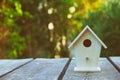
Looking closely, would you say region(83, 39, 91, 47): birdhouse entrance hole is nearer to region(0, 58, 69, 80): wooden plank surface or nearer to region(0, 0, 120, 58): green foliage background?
region(0, 58, 69, 80): wooden plank surface

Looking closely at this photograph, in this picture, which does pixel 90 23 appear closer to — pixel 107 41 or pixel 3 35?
pixel 107 41

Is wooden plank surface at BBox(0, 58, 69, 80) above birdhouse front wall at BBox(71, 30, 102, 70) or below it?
below

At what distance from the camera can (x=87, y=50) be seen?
1.63 m

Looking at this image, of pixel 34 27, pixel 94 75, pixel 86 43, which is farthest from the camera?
pixel 34 27

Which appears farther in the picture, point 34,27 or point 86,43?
point 34,27

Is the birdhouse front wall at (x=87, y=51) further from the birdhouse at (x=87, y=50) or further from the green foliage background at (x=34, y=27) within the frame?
the green foliage background at (x=34, y=27)

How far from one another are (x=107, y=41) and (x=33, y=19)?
10.7 feet

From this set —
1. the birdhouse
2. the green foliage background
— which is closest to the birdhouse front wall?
the birdhouse

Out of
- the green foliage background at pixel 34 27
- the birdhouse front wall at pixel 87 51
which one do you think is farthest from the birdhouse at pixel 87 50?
the green foliage background at pixel 34 27

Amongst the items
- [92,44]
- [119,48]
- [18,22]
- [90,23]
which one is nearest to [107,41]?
[119,48]

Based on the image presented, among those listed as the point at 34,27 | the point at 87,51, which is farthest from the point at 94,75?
the point at 34,27

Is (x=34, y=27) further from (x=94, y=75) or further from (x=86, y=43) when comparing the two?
(x=94, y=75)

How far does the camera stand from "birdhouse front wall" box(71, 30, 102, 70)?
1.62 metres

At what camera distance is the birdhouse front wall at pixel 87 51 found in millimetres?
1622
